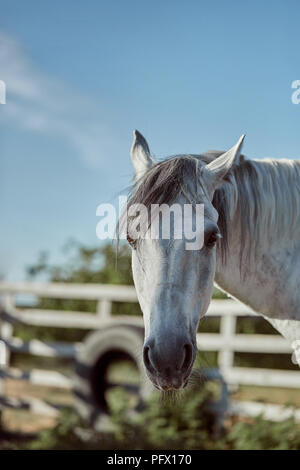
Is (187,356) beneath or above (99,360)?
above

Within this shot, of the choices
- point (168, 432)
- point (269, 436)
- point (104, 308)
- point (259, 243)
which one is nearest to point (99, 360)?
point (104, 308)

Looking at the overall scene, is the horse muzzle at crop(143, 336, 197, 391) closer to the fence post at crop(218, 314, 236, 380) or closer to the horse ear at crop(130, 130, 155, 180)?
the horse ear at crop(130, 130, 155, 180)

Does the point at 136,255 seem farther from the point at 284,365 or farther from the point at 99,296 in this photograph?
the point at 284,365

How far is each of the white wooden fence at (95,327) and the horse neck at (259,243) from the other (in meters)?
3.34

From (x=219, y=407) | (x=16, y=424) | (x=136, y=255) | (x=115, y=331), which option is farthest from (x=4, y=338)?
(x=136, y=255)

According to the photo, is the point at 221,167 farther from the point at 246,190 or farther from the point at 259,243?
the point at 259,243

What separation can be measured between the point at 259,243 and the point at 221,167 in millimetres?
389

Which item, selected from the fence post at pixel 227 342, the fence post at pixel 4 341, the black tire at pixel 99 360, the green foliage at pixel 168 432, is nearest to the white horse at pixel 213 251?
the green foliage at pixel 168 432

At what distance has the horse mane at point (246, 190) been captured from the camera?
1773 millimetres

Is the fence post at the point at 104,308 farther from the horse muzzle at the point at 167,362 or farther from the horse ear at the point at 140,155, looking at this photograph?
the horse muzzle at the point at 167,362

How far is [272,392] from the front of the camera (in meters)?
8.03

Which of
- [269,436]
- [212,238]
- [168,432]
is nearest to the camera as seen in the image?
[212,238]

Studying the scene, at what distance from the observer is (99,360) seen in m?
A: 5.96
